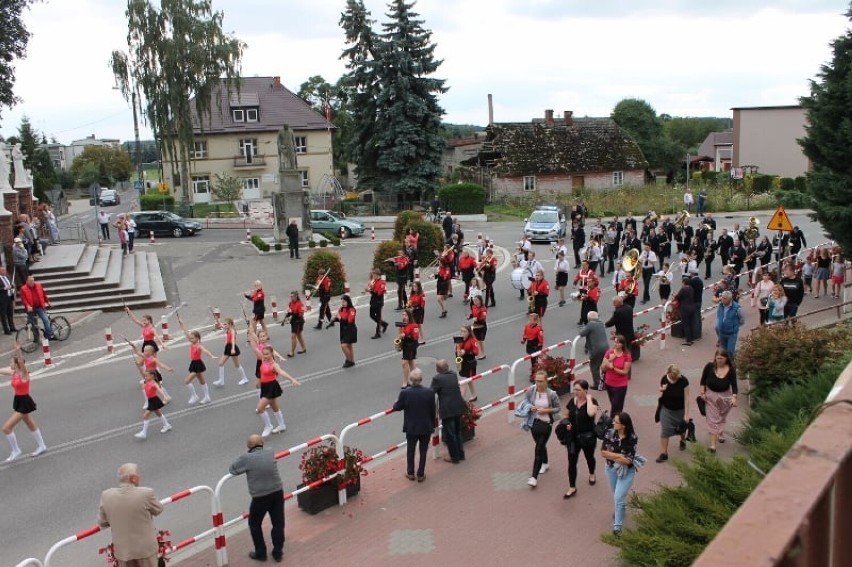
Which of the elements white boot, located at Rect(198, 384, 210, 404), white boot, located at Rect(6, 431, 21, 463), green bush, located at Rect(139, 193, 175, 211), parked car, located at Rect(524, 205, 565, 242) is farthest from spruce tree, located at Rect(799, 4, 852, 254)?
green bush, located at Rect(139, 193, 175, 211)

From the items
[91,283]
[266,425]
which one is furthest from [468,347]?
[91,283]

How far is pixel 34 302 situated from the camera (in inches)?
739

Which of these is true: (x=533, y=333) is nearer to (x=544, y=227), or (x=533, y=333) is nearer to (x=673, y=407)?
(x=673, y=407)

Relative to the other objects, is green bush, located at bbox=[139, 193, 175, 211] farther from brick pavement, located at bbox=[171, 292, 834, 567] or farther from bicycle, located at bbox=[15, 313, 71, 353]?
brick pavement, located at bbox=[171, 292, 834, 567]

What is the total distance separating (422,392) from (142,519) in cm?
388

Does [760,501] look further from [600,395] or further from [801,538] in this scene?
[600,395]

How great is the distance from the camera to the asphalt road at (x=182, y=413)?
10141 mm

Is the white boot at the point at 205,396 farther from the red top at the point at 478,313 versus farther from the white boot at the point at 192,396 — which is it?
the red top at the point at 478,313

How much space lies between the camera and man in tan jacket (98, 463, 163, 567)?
750 centimetres

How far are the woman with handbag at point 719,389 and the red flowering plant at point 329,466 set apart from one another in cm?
472

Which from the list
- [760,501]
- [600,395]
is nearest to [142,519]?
[760,501]

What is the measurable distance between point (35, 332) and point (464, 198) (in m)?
32.1

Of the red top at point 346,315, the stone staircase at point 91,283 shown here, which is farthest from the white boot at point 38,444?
the stone staircase at point 91,283

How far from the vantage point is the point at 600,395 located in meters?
14.0
